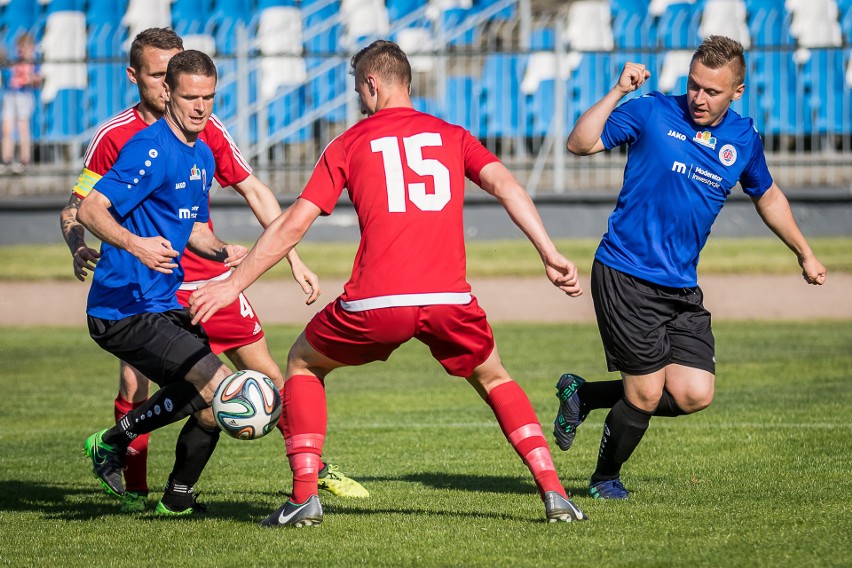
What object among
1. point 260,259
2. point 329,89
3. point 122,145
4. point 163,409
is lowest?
point 163,409

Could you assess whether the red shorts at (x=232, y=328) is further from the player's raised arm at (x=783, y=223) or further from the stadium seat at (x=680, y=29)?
the stadium seat at (x=680, y=29)

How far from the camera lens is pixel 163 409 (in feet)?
19.3

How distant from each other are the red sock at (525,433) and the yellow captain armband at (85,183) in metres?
2.36

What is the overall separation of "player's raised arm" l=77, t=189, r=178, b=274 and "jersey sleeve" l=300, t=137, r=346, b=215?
2.28 ft

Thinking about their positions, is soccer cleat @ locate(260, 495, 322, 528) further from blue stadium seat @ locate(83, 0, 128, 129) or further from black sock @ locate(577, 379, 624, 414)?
blue stadium seat @ locate(83, 0, 128, 129)

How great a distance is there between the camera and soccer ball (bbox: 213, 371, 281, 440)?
550 cm

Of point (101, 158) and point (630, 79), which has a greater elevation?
point (630, 79)

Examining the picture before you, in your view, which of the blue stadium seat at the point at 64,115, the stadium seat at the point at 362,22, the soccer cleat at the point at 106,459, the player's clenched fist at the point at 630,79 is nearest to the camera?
the player's clenched fist at the point at 630,79

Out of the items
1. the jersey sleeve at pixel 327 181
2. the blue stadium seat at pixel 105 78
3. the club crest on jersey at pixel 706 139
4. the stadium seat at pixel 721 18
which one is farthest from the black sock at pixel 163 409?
the stadium seat at pixel 721 18

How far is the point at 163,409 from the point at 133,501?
83cm

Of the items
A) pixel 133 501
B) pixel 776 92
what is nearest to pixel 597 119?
pixel 133 501

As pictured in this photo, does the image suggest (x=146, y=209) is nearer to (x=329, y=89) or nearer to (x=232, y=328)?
(x=232, y=328)

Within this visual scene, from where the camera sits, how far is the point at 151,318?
5848 mm

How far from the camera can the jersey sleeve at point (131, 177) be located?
569cm
